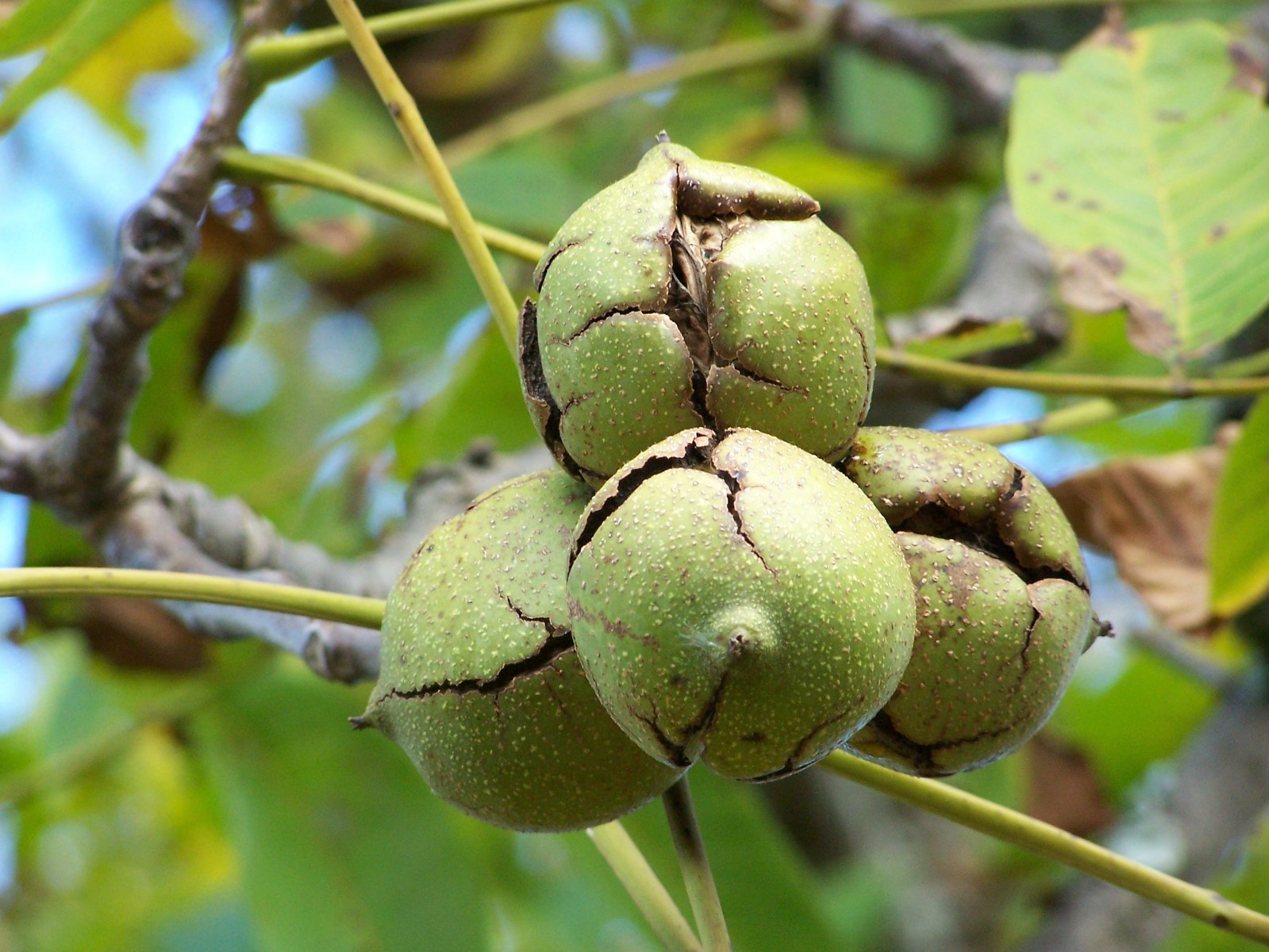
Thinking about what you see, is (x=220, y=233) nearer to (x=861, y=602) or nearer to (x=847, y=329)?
(x=847, y=329)

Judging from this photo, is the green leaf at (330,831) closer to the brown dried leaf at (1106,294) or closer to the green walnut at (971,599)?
the green walnut at (971,599)

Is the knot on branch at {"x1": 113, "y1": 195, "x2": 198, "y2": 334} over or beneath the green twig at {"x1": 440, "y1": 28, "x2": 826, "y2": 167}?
over

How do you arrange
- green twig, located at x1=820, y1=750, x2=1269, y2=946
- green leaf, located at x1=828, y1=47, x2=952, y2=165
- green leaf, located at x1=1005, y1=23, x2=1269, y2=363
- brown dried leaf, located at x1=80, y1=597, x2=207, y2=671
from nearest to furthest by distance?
green twig, located at x1=820, y1=750, x2=1269, y2=946
green leaf, located at x1=1005, y1=23, x2=1269, y2=363
brown dried leaf, located at x1=80, y1=597, x2=207, y2=671
green leaf, located at x1=828, y1=47, x2=952, y2=165

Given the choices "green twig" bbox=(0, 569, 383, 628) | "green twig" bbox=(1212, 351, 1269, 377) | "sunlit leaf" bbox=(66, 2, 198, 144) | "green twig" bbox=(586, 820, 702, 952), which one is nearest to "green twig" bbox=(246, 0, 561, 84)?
"green twig" bbox=(0, 569, 383, 628)

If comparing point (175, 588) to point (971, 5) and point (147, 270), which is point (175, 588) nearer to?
point (147, 270)

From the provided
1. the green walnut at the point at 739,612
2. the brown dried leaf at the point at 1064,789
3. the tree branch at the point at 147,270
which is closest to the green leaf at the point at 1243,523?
the green walnut at the point at 739,612

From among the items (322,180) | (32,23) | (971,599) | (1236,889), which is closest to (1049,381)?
(971,599)

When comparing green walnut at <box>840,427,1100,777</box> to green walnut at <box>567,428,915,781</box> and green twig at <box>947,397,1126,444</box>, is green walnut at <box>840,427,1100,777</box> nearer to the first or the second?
green walnut at <box>567,428,915,781</box>
